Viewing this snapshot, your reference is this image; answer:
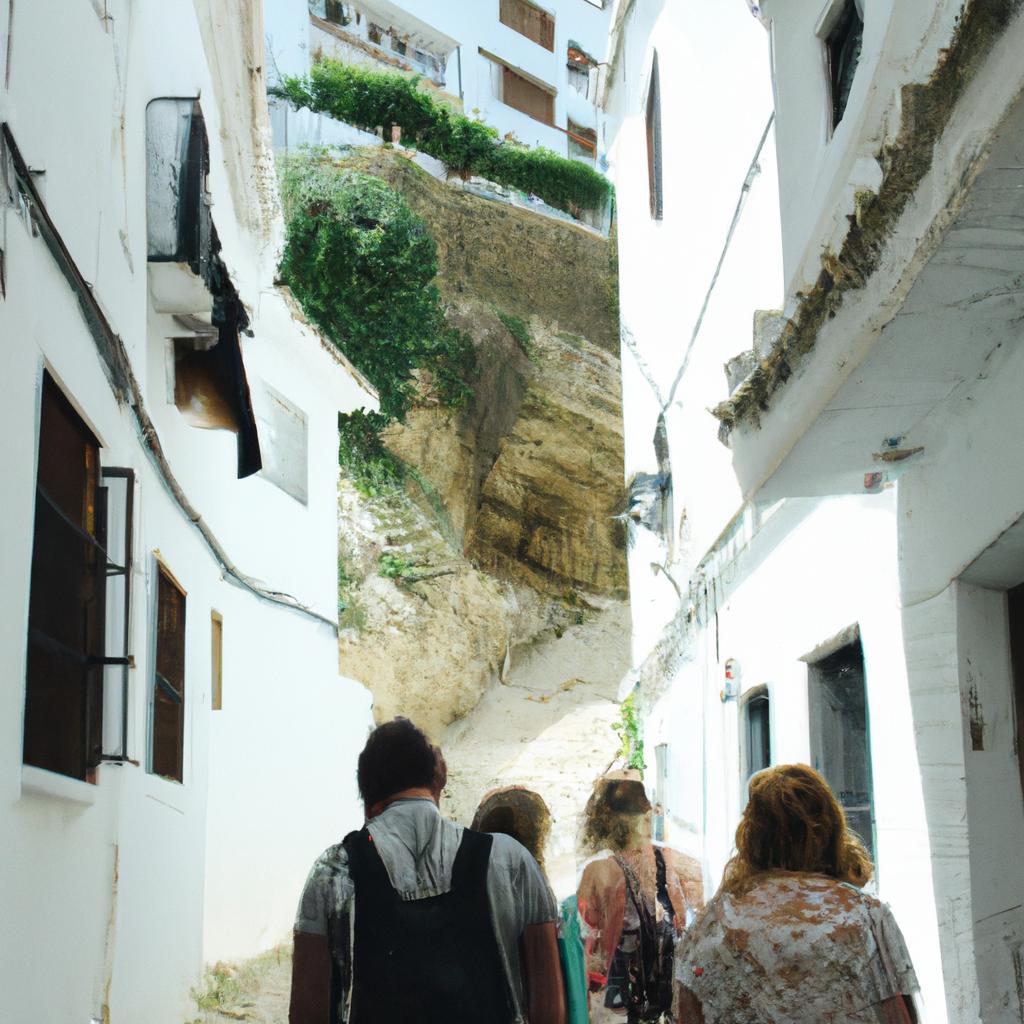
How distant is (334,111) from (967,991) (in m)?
24.7

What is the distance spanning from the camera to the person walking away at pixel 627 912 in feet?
16.0

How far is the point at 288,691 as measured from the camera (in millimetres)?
11656

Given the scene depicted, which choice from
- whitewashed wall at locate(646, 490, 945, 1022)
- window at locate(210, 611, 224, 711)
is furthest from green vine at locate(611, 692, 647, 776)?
window at locate(210, 611, 224, 711)

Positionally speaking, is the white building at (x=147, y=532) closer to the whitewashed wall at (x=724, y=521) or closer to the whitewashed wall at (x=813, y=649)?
the whitewashed wall at (x=724, y=521)

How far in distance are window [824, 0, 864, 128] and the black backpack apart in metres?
3.35

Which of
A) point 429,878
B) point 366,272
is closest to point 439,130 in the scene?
point 366,272

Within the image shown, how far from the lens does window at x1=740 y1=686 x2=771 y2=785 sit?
732 cm

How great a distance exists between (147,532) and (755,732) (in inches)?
148

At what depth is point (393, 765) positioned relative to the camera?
3.29 meters

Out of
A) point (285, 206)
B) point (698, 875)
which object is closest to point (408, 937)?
point (698, 875)

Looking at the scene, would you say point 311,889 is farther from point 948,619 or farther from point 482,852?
point 948,619

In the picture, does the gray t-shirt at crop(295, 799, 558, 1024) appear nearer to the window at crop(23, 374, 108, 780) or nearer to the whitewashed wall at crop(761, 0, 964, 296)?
the window at crop(23, 374, 108, 780)

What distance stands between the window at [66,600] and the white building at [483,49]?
23108mm

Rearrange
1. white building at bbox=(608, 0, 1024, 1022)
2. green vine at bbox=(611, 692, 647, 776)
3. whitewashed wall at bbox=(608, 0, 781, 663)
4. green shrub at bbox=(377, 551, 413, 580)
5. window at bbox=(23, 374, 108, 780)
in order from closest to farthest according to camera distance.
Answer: white building at bbox=(608, 0, 1024, 1022) → window at bbox=(23, 374, 108, 780) → whitewashed wall at bbox=(608, 0, 781, 663) → green vine at bbox=(611, 692, 647, 776) → green shrub at bbox=(377, 551, 413, 580)
